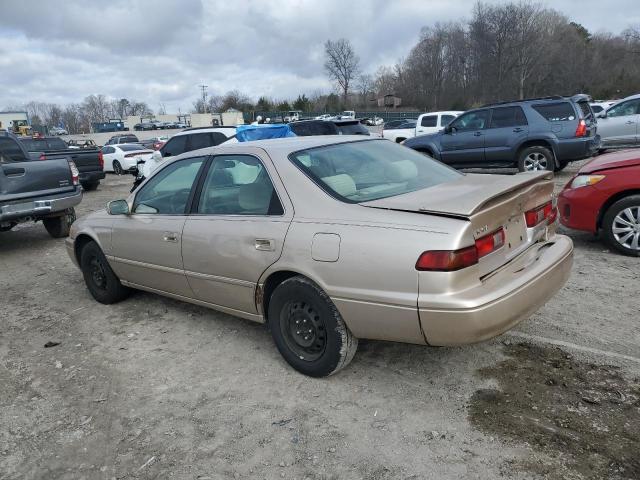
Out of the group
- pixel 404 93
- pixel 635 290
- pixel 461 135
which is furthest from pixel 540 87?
pixel 635 290

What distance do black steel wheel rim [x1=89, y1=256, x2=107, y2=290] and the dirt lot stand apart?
24.0 inches

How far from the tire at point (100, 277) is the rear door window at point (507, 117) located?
30.4ft

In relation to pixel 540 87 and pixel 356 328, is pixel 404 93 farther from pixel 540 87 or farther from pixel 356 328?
pixel 356 328

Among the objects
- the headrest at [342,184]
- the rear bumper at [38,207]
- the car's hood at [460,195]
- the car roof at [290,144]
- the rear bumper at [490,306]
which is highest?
the car roof at [290,144]

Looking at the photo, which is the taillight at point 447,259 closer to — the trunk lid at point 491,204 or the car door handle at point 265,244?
the trunk lid at point 491,204

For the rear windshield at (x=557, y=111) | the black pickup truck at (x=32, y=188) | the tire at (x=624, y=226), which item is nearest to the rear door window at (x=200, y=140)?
the black pickup truck at (x=32, y=188)

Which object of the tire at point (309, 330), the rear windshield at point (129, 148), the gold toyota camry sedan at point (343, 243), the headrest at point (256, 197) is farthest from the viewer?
the rear windshield at point (129, 148)

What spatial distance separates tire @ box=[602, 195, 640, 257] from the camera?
17.5 ft

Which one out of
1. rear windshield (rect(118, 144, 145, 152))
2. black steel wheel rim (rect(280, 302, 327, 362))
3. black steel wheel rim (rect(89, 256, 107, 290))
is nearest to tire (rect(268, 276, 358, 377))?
black steel wheel rim (rect(280, 302, 327, 362))

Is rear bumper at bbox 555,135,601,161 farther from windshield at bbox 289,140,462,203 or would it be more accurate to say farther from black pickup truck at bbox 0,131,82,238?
black pickup truck at bbox 0,131,82,238

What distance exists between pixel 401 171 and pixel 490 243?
41.3 inches

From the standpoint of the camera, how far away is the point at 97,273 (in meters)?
5.21

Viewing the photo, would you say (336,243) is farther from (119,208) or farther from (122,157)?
(122,157)

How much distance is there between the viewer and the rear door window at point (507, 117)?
36.7 ft
